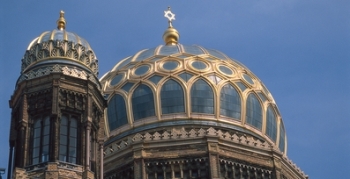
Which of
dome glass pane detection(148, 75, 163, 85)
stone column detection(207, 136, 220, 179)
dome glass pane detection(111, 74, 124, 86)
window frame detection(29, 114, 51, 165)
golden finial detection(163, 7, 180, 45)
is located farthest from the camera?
golden finial detection(163, 7, 180, 45)

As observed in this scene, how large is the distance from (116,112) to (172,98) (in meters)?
2.60

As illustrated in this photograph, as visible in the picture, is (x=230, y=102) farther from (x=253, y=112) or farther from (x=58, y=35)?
(x=58, y=35)

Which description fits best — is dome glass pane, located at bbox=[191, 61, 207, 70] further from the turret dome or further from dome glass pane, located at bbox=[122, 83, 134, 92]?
the turret dome

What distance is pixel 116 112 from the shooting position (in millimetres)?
43469

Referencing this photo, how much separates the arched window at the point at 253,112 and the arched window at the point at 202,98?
5.98 feet

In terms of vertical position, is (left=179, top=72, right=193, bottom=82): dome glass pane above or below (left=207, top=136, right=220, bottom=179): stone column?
above

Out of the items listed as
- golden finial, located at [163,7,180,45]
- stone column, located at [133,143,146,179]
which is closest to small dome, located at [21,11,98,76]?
stone column, located at [133,143,146,179]

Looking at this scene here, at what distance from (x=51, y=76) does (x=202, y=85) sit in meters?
11.5

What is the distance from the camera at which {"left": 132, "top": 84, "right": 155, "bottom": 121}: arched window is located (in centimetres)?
4288

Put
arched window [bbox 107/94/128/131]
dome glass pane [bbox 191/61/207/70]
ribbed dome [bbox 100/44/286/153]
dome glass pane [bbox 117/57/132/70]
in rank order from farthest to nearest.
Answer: dome glass pane [bbox 117/57/132/70] → dome glass pane [bbox 191/61/207/70] → arched window [bbox 107/94/128/131] → ribbed dome [bbox 100/44/286/153]

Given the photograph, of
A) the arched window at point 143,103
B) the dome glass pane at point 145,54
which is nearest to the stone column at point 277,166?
the arched window at point 143,103

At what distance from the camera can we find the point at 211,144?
1614 inches

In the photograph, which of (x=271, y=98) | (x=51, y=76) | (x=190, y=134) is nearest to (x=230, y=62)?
Result: (x=271, y=98)

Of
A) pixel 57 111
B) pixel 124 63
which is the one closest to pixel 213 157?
pixel 124 63
